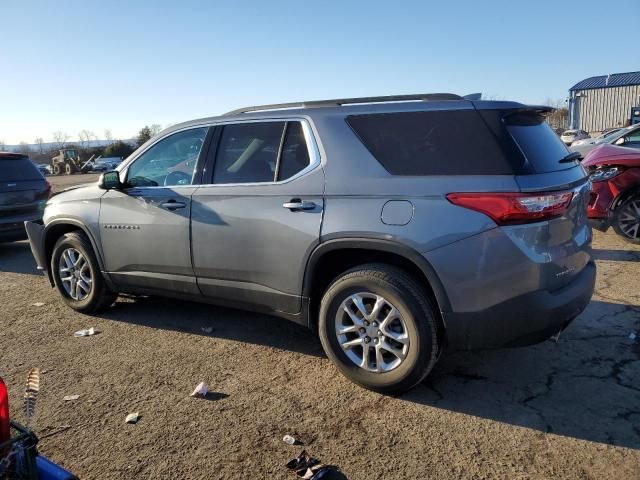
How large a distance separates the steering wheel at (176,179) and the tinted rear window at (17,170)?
525 cm

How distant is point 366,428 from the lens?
9.91 feet

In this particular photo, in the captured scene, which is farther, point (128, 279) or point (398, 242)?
point (128, 279)

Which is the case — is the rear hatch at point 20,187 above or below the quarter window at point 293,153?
below

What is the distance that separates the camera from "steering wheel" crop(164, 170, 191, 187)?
4.29 metres

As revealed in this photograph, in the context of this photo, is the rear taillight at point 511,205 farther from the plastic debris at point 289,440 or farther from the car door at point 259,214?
the plastic debris at point 289,440

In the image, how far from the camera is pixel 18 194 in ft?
27.2

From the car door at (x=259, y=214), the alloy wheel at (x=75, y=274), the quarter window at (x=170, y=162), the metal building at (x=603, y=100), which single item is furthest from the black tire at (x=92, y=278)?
the metal building at (x=603, y=100)

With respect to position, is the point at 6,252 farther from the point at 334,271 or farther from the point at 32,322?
the point at 334,271

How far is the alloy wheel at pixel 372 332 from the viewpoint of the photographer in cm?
327

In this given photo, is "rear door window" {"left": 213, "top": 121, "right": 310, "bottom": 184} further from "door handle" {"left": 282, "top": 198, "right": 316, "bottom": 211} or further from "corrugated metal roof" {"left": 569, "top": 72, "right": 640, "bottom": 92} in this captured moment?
"corrugated metal roof" {"left": 569, "top": 72, "right": 640, "bottom": 92}

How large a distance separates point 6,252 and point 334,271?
7821 millimetres

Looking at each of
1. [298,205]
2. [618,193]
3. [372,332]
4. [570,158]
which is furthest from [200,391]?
[618,193]

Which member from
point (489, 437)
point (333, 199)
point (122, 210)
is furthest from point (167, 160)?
point (489, 437)

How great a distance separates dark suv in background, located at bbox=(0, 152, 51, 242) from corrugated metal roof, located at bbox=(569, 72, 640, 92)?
50602 millimetres
